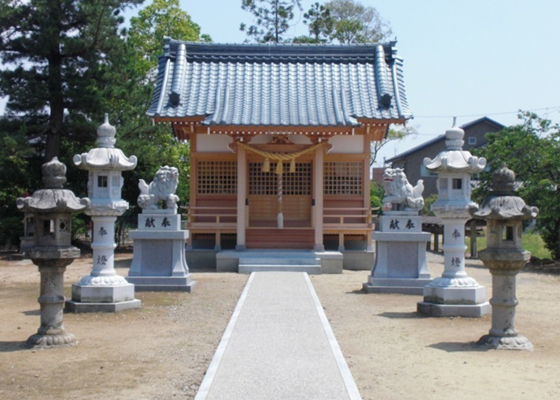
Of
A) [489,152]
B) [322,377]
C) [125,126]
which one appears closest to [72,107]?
[125,126]

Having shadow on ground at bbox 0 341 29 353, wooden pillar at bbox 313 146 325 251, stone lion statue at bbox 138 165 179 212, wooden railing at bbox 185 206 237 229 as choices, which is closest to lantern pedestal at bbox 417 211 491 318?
stone lion statue at bbox 138 165 179 212

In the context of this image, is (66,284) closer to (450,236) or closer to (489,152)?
(450,236)

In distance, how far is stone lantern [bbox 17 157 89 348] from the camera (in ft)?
29.9

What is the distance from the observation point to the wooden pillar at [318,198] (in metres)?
20.9

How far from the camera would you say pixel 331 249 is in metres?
22.1

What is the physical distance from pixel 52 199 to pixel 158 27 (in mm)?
27629

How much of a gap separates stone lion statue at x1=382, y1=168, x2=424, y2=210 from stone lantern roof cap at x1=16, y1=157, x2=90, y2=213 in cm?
795

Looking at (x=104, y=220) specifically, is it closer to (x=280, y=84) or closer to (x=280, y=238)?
(x=280, y=238)

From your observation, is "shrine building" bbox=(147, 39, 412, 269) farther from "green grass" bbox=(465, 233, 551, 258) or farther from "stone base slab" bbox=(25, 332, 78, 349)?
"stone base slab" bbox=(25, 332, 78, 349)

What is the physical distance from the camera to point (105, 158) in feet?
42.1

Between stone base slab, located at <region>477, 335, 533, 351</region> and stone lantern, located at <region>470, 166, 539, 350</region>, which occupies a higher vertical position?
stone lantern, located at <region>470, 166, 539, 350</region>

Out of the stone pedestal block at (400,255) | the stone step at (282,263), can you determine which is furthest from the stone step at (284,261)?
the stone pedestal block at (400,255)

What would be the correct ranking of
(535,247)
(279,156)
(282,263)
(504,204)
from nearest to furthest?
(504,204) < (282,263) < (279,156) < (535,247)

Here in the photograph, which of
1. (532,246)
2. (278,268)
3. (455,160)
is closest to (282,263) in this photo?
(278,268)
